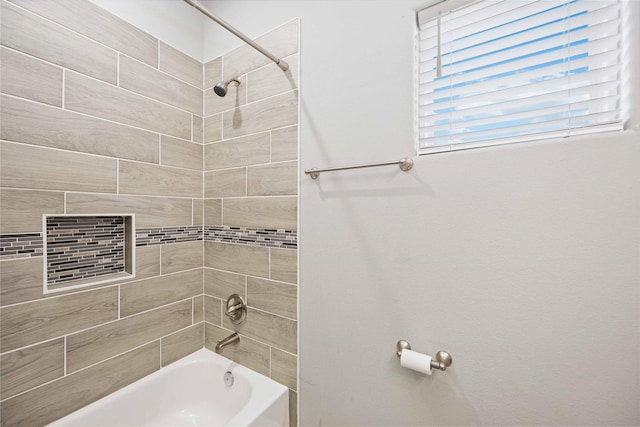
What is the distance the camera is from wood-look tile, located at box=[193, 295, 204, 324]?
1670 mm

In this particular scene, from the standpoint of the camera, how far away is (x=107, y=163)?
1.27m

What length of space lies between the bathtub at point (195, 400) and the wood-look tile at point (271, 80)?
1517 millimetres

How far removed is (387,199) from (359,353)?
0.68 meters

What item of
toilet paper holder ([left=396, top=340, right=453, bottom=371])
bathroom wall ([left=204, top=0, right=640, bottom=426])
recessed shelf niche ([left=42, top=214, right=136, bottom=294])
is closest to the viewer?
bathroom wall ([left=204, top=0, right=640, bottom=426])

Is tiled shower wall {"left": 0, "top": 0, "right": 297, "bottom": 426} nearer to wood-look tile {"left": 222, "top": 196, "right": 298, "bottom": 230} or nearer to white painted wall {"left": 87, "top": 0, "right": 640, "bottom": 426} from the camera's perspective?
wood-look tile {"left": 222, "top": 196, "right": 298, "bottom": 230}

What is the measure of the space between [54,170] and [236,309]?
1.04 metres

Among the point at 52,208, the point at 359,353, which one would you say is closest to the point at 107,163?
the point at 52,208

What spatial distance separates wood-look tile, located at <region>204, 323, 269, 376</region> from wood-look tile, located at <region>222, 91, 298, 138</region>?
118cm

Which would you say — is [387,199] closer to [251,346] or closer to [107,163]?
[251,346]

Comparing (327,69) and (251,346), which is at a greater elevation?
(327,69)

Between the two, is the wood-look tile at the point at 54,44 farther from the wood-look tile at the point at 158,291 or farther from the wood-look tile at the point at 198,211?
the wood-look tile at the point at 158,291

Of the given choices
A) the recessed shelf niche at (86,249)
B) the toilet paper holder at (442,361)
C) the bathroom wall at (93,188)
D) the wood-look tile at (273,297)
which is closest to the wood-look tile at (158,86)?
the bathroom wall at (93,188)

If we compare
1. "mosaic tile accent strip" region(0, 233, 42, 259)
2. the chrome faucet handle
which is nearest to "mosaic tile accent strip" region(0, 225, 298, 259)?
"mosaic tile accent strip" region(0, 233, 42, 259)

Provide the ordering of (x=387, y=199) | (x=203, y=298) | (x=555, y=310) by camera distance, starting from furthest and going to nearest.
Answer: (x=203, y=298) → (x=387, y=199) → (x=555, y=310)
